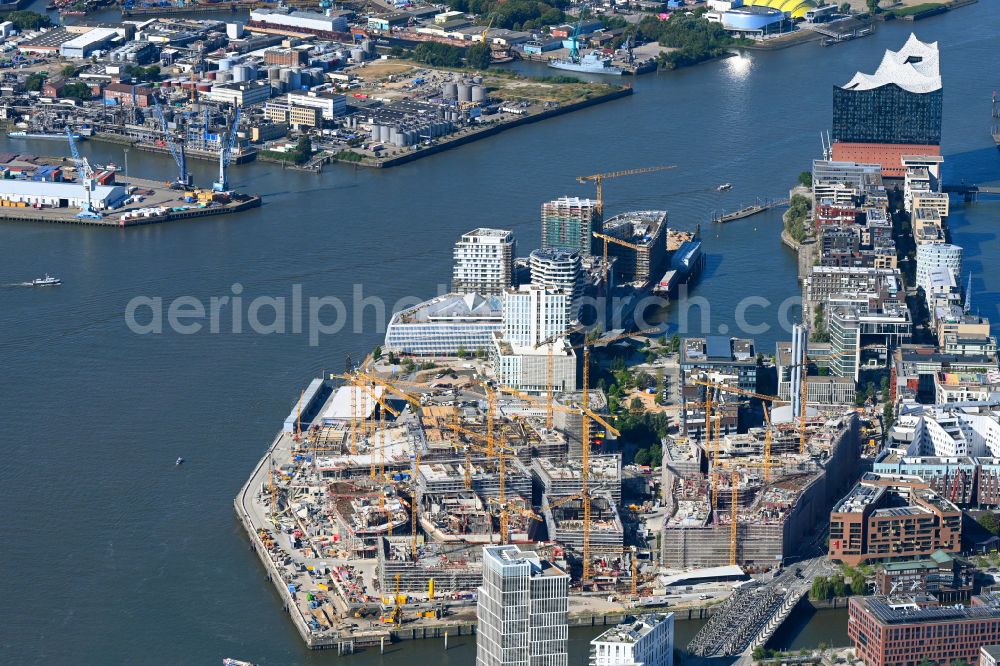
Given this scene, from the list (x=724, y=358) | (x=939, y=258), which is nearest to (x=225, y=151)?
(x=939, y=258)

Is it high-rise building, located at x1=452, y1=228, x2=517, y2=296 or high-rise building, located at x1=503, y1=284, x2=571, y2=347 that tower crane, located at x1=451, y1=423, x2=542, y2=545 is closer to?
high-rise building, located at x1=503, y1=284, x2=571, y2=347

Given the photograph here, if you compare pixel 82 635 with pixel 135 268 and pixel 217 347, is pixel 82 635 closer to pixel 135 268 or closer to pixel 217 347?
pixel 217 347

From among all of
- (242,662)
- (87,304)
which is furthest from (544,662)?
(87,304)

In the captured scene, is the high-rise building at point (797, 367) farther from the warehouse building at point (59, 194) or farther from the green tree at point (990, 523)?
the warehouse building at point (59, 194)

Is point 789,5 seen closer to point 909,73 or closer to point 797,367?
point 909,73

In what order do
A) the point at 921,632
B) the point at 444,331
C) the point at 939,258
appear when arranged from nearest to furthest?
the point at 921,632 < the point at 444,331 < the point at 939,258

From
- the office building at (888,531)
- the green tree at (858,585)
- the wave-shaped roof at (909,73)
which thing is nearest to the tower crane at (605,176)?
the wave-shaped roof at (909,73)

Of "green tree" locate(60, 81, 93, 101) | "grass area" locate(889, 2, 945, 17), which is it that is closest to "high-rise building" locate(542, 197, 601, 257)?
"green tree" locate(60, 81, 93, 101)
